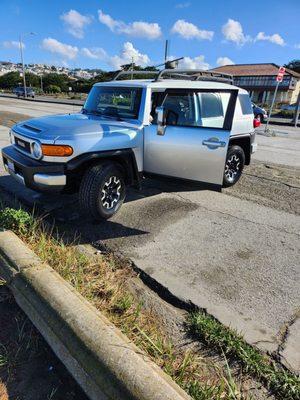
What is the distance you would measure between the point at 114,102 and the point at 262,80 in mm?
62850

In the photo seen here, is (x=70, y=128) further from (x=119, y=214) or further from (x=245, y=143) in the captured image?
(x=245, y=143)

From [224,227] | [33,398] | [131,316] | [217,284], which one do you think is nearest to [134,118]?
[224,227]

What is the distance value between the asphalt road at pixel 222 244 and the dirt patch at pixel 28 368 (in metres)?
1.25

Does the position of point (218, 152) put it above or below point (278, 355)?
above

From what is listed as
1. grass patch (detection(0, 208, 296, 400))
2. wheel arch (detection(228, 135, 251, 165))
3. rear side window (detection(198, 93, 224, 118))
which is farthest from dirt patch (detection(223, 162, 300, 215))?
grass patch (detection(0, 208, 296, 400))

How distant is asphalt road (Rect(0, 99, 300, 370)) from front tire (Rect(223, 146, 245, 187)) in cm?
27

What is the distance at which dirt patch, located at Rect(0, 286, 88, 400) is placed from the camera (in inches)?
81.4

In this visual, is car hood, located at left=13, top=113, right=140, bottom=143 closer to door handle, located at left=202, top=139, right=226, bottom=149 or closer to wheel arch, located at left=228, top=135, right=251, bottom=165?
door handle, located at left=202, top=139, right=226, bottom=149

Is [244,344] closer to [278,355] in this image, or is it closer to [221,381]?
[278,355]

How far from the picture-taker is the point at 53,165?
12.8 ft

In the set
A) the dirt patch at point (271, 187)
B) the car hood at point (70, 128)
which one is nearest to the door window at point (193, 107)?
the car hood at point (70, 128)

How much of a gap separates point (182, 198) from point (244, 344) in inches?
127

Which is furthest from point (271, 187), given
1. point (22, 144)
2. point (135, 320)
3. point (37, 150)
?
point (135, 320)

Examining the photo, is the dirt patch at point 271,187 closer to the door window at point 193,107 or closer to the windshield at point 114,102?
the door window at point 193,107
